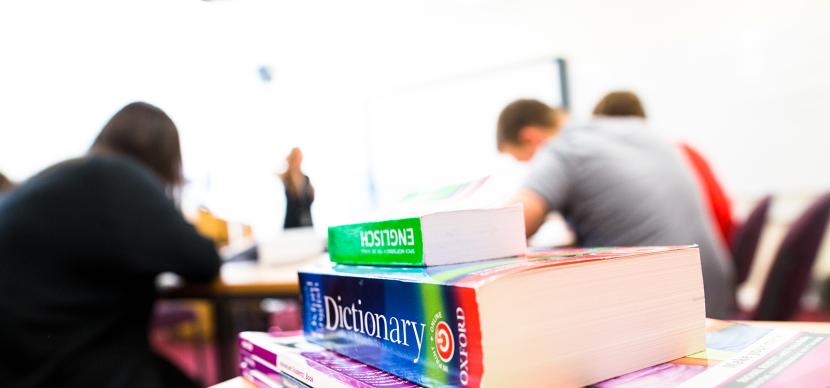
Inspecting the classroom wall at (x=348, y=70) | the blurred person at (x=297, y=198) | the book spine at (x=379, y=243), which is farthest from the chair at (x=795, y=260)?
the classroom wall at (x=348, y=70)

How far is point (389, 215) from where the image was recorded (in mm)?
519

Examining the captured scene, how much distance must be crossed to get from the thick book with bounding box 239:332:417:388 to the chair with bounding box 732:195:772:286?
2014mm

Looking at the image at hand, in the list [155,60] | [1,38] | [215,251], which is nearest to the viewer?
[215,251]

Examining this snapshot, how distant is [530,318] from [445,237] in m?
0.11

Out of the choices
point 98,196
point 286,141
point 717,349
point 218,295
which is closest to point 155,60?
point 286,141

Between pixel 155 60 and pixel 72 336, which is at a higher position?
pixel 155 60

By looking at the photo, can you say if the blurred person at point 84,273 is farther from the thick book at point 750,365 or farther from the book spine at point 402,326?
the thick book at point 750,365

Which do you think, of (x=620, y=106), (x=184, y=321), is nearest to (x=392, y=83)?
(x=184, y=321)

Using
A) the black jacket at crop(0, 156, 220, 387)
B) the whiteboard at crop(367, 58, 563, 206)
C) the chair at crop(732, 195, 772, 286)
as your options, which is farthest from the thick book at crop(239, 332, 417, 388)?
the whiteboard at crop(367, 58, 563, 206)

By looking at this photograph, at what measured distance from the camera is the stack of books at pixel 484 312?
37 centimetres

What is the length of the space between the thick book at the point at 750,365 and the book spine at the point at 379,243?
17 centimetres

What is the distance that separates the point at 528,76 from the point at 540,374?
3647 millimetres

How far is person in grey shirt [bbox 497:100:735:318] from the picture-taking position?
4.46ft

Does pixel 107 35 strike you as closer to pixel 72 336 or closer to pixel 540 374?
pixel 72 336
